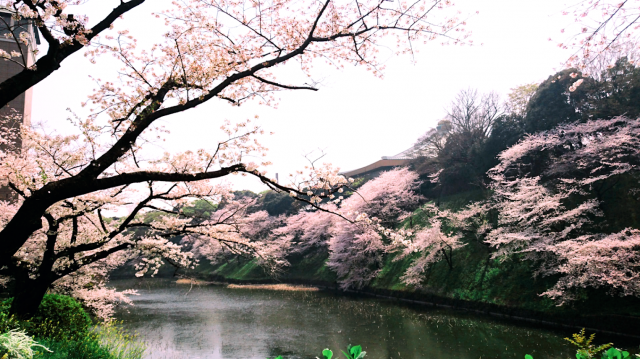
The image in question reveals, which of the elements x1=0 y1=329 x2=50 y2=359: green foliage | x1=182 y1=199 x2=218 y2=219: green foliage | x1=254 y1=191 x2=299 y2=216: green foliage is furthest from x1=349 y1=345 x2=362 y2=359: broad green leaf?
x1=254 y1=191 x2=299 y2=216: green foliage

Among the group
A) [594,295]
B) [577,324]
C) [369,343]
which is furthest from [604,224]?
[369,343]

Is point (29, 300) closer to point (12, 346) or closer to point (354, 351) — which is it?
point (12, 346)

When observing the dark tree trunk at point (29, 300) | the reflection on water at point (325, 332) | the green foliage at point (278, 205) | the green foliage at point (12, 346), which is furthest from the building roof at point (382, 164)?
the green foliage at point (12, 346)

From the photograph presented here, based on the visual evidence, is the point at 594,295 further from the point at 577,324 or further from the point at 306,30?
the point at 306,30

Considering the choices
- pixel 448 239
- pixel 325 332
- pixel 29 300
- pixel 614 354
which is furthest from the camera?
pixel 448 239

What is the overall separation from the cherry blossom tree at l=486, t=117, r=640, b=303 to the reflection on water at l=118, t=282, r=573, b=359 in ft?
9.00

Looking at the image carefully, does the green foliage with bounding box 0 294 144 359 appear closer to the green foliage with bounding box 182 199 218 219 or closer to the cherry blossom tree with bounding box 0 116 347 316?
the cherry blossom tree with bounding box 0 116 347 316

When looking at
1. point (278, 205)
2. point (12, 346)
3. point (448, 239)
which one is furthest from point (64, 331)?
point (278, 205)

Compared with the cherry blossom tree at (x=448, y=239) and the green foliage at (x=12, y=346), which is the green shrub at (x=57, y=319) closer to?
the green foliage at (x=12, y=346)

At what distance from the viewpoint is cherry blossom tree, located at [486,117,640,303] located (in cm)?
1219

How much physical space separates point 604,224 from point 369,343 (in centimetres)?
1180

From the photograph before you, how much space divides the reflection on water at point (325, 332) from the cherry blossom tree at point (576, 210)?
9.00 ft

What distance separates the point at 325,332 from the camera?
14.0 m

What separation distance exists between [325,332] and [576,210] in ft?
37.7
